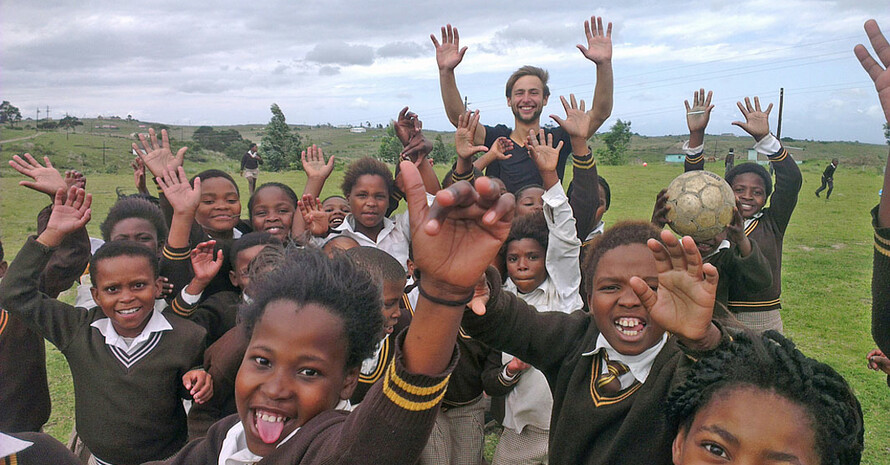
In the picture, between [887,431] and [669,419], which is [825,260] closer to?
[887,431]

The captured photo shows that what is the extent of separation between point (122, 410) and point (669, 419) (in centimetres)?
230

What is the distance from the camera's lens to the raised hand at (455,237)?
1.29m

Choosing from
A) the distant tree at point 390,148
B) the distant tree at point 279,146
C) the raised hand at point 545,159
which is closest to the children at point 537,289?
the raised hand at point 545,159

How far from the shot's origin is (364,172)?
4320 millimetres

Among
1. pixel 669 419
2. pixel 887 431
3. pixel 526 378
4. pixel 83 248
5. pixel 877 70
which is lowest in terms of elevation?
pixel 887 431

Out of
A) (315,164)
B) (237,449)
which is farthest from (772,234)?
(237,449)

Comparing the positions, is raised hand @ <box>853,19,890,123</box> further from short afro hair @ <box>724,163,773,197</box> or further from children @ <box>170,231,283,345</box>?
children @ <box>170,231,283,345</box>

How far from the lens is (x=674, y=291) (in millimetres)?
1661

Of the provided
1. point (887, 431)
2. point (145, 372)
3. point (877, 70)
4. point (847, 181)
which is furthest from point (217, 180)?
point (847, 181)

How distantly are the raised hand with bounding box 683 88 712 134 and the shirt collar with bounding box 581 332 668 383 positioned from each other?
2710 mm

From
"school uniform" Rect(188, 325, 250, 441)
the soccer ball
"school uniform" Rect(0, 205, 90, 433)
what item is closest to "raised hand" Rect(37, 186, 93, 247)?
"school uniform" Rect(0, 205, 90, 433)

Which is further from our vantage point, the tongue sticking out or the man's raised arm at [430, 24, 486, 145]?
the man's raised arm at [430, 24, 486, 145]

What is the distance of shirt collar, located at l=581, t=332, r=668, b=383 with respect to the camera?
2.02 meters

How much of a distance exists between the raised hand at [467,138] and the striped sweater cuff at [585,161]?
36.1 inches
